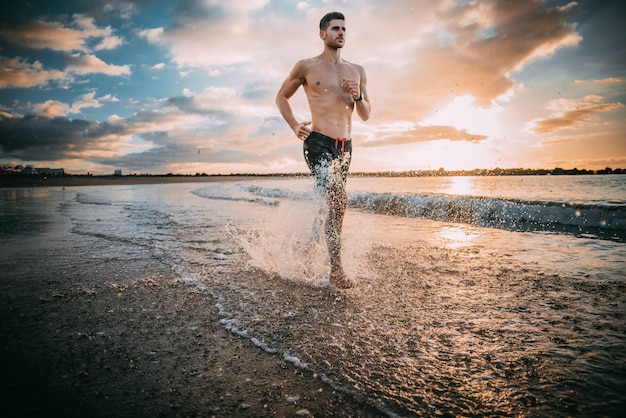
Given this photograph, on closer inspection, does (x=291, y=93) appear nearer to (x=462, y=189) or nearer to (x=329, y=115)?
(x=329, y=115)

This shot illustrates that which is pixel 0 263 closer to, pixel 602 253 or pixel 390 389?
pixel 390 389

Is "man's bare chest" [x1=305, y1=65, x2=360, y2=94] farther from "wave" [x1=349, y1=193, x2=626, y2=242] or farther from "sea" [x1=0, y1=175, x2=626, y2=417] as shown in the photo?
"wave" [x1=349, y1=193, x2=626, y2=242]

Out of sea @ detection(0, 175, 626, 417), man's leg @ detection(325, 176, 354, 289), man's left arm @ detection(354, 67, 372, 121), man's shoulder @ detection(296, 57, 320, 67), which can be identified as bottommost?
sea @ detection(0, 175, 626, 417)

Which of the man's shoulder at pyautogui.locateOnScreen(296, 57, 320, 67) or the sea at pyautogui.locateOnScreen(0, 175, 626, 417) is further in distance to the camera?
the man's shoulder at pyautogui.locateOnScreen(296, 57, 320, 67)

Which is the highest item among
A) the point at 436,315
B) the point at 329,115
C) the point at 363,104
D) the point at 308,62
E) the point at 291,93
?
the point at 308,62

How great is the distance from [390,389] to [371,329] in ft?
2.00

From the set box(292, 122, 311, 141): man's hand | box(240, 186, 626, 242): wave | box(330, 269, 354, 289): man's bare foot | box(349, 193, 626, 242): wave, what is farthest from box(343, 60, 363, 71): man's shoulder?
box(349, 193, 626, 242): wave

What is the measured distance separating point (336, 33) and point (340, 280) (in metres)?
2.57

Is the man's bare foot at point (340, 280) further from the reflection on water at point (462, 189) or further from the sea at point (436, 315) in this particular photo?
the reflection on water at point (462, 189)

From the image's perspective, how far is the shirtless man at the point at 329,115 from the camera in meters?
3.44

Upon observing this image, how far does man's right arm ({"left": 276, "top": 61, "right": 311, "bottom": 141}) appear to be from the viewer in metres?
3.55

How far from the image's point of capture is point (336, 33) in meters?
3.46

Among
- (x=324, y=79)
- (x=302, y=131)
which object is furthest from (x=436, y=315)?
(x=324, y=79)

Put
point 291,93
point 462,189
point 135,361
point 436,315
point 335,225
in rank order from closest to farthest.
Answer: point 135,361 → point 436,315 → point 335,225 → point 291,93 → point 462,189
